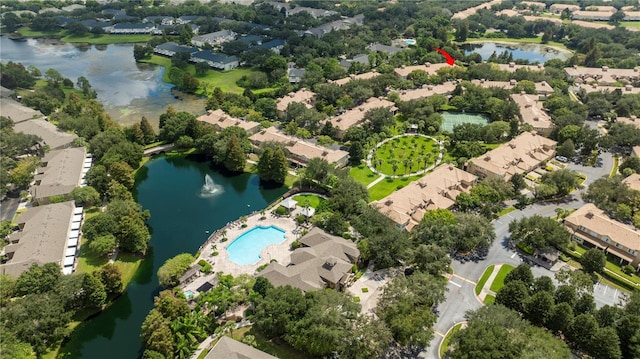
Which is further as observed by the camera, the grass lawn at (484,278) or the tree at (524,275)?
the grass lawn at (484,278)

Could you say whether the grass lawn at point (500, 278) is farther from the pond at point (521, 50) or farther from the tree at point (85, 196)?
the pond at point (521, 50)

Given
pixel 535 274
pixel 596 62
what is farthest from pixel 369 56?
pixel 535 274

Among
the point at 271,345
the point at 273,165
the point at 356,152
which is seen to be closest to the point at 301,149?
the point at 273,165

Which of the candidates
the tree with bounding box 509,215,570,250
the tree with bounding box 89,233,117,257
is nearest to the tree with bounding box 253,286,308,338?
the tree with bounding box 89,233,117,257

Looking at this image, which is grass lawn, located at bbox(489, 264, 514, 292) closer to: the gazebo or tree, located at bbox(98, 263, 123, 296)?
the gazebo

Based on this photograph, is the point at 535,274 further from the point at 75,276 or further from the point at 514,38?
the point at 514,38

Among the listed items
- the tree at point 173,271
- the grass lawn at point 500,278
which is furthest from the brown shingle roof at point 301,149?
the grass lawn at point 500,278

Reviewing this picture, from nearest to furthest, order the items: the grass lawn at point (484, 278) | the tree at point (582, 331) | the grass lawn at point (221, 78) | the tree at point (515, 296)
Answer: the tree at point (582, 331)
the tree at point (515, 296)
the grass lawn at point (484, 278)
the grass lawn at point (221, 78)

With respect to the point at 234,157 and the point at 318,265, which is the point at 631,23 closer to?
the point at 234,157
